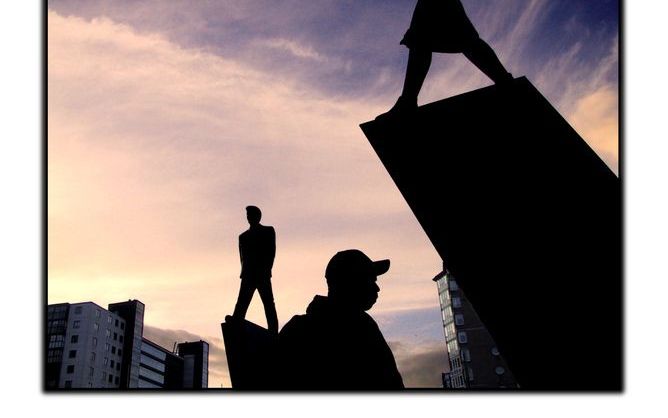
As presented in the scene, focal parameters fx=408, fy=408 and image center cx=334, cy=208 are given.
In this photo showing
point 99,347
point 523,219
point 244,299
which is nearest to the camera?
point 523,219

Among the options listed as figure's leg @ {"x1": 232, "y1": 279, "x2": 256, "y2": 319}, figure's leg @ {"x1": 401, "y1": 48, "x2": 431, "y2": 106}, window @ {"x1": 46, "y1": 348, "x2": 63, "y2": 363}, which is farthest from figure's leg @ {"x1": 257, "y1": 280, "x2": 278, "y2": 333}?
window @ {"x1": 46, "y1": 348, "x2": 63, "y2": 363}

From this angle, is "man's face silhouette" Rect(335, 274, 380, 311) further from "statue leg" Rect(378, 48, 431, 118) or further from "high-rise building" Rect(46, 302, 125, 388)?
"high-rise building" Rect(46, 302, 125, 388)

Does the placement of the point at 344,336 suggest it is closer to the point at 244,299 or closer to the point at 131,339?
the point at 244,299

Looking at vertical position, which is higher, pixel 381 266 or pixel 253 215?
pixel 253 215

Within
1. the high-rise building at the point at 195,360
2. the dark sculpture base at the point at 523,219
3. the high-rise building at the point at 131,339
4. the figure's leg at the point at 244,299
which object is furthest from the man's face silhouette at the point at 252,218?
the high-rise building at the point at 195,360

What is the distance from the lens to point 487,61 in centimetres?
304

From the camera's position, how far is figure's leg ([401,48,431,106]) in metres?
3.06

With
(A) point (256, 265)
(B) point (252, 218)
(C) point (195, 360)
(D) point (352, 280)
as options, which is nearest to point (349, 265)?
(D) point (352, 280)

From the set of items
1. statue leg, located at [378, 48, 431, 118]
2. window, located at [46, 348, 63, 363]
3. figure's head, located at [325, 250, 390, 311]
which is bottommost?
window, located at [46, 348, 63, 363]

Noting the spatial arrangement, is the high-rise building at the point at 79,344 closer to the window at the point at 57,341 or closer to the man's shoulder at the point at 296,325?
the window at the point at 57,341

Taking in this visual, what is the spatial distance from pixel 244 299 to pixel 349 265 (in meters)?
3.02

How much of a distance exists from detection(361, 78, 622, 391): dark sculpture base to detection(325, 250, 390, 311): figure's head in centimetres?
55

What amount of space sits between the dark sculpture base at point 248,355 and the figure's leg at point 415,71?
7.91ft

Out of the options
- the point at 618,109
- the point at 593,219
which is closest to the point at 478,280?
the point at 593,219
